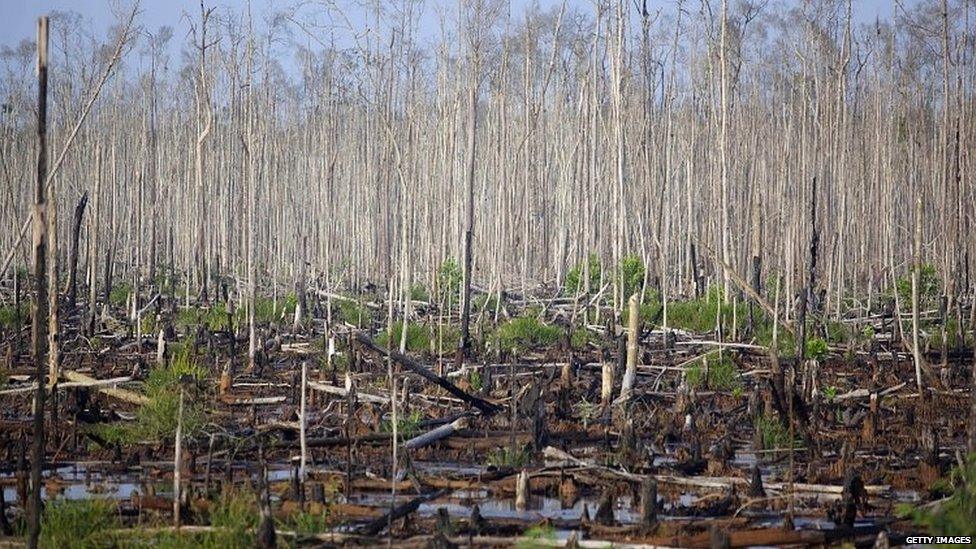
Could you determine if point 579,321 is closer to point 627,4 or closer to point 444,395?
point 627,4

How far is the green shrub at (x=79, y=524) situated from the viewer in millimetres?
4746

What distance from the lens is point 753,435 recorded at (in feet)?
24.9

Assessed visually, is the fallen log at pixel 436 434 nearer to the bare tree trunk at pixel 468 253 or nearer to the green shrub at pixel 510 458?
the green shrub at pixel 510 458

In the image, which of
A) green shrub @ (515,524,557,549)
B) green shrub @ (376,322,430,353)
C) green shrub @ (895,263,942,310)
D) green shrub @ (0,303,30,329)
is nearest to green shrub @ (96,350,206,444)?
green shrub @ (515,524,557,549)

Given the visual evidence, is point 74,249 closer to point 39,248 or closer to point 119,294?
point 119,294

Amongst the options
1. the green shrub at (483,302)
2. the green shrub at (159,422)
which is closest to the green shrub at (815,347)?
the green shrub at (159,422)

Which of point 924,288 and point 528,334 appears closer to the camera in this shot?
point 528,334

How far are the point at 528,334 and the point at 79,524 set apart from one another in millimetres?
7697

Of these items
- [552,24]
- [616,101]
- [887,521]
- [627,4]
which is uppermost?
[552,24]

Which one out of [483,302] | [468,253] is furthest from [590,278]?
[468,253]

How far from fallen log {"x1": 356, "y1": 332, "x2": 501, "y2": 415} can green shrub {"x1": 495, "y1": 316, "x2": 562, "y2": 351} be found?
376 cm

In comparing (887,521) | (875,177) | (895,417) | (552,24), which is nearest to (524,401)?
(895,417)

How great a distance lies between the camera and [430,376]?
759 cm

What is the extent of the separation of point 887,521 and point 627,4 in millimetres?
8718
